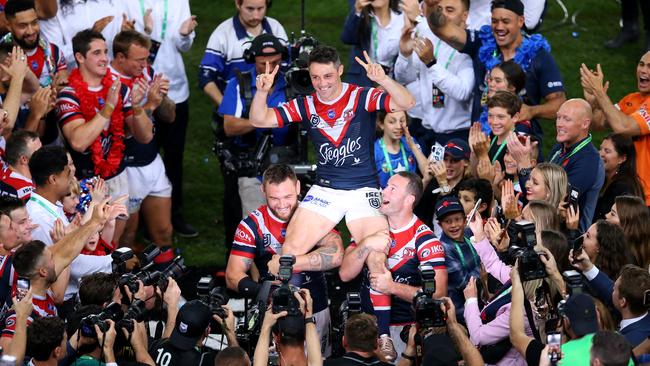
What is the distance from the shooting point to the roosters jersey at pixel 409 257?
25.5 ft

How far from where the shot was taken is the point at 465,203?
8828mm

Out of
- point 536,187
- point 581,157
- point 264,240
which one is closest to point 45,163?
point 264,240

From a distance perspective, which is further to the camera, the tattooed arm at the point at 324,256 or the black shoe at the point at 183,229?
the black shoe at the point at 183,229

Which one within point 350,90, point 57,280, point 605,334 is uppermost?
A: point 350,90

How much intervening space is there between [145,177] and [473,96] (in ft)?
10.3

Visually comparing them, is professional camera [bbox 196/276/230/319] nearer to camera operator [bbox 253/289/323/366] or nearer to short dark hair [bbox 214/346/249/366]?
camera operator [bbox 253/289/323/366]

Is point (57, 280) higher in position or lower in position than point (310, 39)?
lower

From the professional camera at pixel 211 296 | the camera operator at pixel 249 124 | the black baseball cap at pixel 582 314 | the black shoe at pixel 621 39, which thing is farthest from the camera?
the black shoe at pixel 621 39

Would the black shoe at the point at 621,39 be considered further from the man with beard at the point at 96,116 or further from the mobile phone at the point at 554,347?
the mobile phone at the point at 554,347

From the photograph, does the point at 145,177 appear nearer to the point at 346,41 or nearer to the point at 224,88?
the point at 224,88

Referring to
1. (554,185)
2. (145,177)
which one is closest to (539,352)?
(554,185)

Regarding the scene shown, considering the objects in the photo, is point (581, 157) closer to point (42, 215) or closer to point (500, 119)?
point (500, 119)

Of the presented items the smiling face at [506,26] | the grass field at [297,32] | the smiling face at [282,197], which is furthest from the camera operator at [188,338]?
the smiling face at [506,26]

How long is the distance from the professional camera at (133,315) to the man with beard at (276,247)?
994 mm
